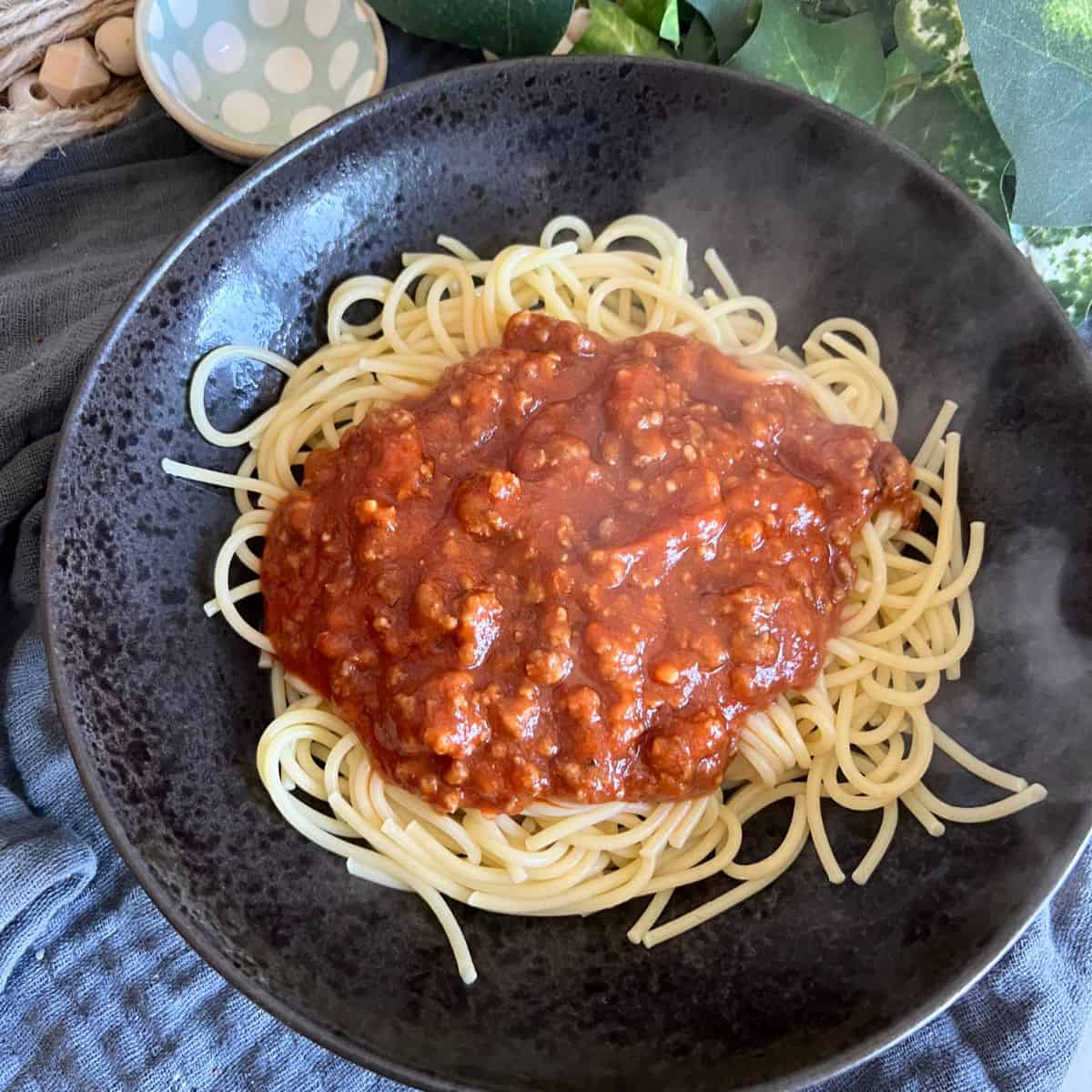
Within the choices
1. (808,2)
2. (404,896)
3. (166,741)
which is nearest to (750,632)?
(404,896)

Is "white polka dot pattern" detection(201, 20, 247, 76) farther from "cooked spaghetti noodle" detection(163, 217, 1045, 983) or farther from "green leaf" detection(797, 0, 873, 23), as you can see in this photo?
"green leaf" detection(797, 0, 873, 23)

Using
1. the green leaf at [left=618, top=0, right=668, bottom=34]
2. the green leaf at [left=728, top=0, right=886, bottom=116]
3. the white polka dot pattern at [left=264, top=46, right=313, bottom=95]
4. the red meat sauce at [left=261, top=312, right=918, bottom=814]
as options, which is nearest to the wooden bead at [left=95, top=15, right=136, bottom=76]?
the white polka dot pattern at [left=264, top=46, right=313, bottom=95]

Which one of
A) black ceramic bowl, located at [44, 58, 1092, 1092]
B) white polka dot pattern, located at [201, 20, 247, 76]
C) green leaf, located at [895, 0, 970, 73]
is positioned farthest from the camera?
white polka dot pattern, located at [201, 20, 247, 76]

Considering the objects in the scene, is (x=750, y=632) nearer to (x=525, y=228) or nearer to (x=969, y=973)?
(x=969, y=973)

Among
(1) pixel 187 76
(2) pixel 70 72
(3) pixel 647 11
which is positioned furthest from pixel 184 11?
(3) pixel 647 11

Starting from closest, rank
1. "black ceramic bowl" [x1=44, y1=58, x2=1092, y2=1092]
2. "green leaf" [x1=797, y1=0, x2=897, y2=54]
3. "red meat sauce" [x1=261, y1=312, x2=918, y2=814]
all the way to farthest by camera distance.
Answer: "black ceramic bowl" [x1=44, y1=58, x2=1092, y2=1092] < "red meat sauce" [x1=261, y1=312, x2=918, y2=814] < "green leaf" [x1=797, y1=0, x2=897, y2=54]
